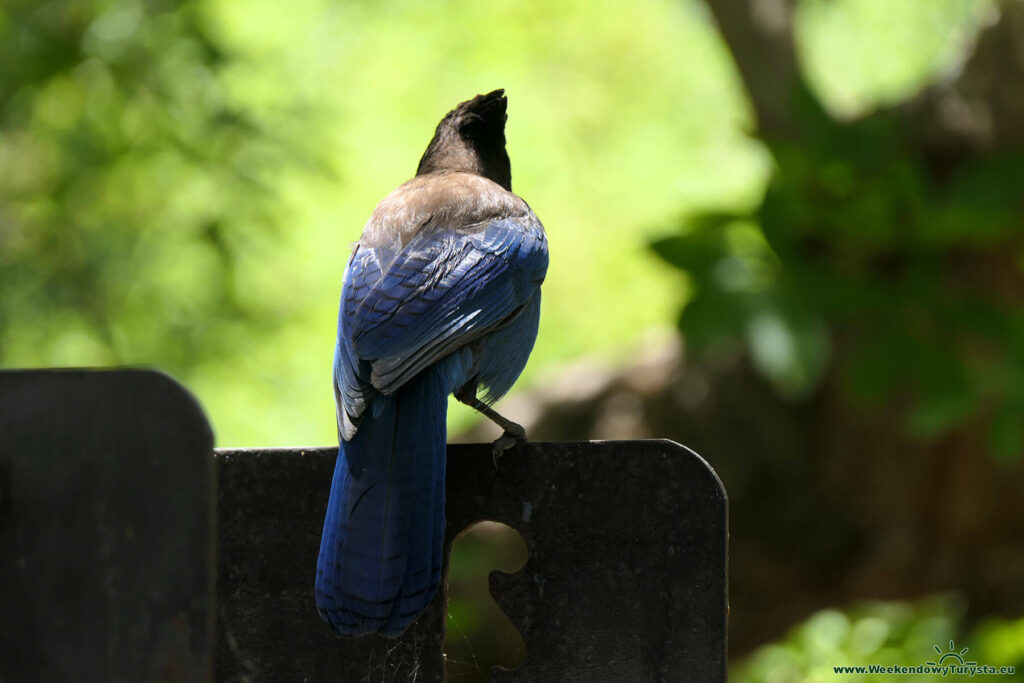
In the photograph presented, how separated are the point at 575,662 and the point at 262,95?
191 inches

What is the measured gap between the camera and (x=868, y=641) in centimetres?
450

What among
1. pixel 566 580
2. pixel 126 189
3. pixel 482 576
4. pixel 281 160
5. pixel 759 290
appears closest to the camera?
pixel 566 580

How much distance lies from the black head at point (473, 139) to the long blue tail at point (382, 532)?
4.54 ft

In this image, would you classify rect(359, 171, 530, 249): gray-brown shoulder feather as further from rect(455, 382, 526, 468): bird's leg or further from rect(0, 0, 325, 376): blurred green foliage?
rect(0, 0, 325, 376): blurred green foliage

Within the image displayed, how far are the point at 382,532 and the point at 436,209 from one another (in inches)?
45.9

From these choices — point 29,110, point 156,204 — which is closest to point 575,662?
point 29,110

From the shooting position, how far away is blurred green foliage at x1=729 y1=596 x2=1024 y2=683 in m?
4.06

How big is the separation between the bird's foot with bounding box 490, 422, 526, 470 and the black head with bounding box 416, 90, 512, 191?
1.18 m

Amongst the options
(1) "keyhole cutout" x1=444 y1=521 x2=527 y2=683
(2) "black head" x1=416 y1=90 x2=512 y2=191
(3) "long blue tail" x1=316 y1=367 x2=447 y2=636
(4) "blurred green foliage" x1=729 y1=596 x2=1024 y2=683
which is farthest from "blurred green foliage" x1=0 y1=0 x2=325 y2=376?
(3) "long blue tail" x1=316 y1=367 x2=447 y2=636

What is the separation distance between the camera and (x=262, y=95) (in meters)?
5.89

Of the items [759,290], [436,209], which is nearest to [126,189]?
[436,209]

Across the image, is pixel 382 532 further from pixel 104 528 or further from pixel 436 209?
pixel 436 209

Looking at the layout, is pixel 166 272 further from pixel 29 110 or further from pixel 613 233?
pixel 613 233

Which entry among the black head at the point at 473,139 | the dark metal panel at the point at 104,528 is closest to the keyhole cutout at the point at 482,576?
the black head at the point at 473,139
